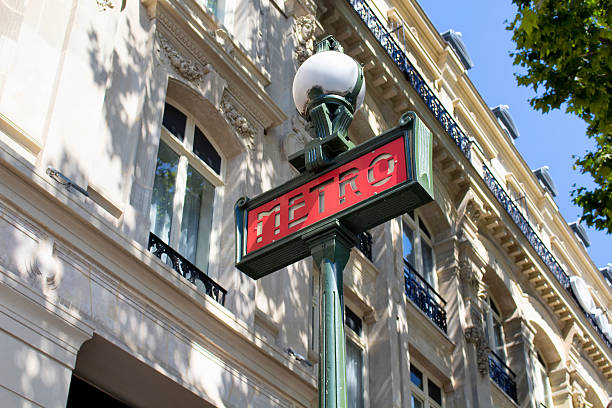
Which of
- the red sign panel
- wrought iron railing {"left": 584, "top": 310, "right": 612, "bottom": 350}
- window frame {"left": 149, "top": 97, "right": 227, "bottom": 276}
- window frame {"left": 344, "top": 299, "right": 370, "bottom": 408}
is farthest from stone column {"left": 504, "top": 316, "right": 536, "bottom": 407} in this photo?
the red sign panel

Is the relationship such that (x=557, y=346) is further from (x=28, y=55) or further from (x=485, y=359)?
(x=28, y=55)

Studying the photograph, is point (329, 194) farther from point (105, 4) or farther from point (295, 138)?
point (295, 138)

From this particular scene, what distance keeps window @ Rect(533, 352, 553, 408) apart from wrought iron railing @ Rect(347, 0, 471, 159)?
6272 mm

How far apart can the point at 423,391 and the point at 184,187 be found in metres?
7.95

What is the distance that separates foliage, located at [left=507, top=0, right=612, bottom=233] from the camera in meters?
12.7

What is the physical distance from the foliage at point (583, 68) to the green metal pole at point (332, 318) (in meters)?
7.88

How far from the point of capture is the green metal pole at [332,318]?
521 cm

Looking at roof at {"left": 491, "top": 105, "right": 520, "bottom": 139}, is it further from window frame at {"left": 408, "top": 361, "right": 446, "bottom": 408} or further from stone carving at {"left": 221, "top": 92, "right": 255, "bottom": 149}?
stone carving at {"left": 221, "top": 92, "right": 255, "bottom": 149}

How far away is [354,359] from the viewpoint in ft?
51.0

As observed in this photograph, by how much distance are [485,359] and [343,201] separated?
15.0 meters

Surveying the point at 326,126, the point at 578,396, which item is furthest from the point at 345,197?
the point at 578,396

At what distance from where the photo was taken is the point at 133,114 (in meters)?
11.0

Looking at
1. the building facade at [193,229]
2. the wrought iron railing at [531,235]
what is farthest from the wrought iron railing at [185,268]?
the wrought iron railing at [531,235]

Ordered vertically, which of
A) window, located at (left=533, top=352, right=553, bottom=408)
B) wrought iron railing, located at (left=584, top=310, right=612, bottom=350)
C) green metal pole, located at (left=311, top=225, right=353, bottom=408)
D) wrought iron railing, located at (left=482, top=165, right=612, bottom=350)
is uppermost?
wrought iron railing, located at (left=482, top=165, right=612, bottom=350)
